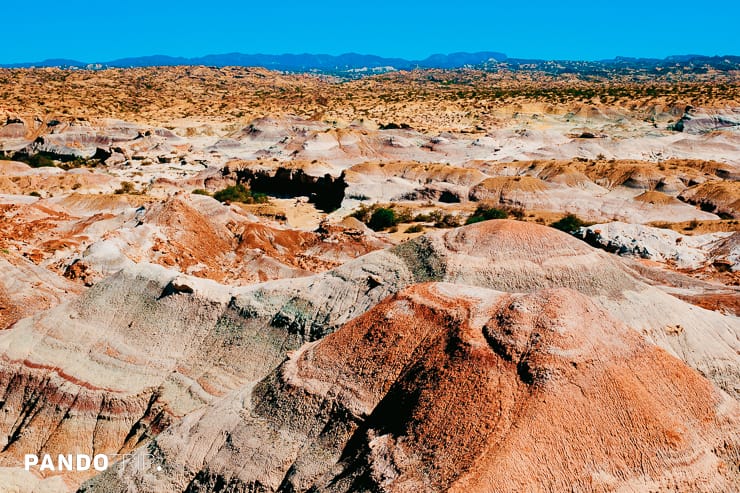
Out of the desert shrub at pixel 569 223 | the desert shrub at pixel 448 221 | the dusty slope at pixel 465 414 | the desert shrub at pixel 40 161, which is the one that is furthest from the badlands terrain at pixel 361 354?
the desert shrub at pixel 40 161

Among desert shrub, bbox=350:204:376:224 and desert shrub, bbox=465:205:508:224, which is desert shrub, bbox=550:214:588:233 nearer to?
desert shrub, bbox=465:205:508:224

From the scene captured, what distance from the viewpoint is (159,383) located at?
11.5 metres

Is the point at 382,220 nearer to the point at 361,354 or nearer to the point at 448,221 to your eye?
the point at 448,221

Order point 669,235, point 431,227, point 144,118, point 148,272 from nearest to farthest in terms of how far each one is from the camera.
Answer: point 148,272
point 669,235
point 431,227
point 144,118

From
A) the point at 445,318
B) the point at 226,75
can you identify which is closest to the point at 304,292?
the point at 445,318

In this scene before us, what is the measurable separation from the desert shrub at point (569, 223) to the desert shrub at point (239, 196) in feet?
61.4

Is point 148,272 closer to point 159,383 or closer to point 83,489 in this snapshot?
point 159,383

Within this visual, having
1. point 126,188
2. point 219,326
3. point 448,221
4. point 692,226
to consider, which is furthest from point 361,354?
point 126,188

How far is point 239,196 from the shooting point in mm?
36750

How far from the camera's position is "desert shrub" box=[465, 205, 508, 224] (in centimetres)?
3026

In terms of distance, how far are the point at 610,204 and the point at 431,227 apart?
1148cm

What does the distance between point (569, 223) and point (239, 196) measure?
20625 millimetres

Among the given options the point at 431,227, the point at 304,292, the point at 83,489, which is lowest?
the point at 431,227

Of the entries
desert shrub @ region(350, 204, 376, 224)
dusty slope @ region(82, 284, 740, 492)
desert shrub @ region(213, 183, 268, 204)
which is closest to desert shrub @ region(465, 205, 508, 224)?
desert shrub @ region(350, 204, 376, 224)
